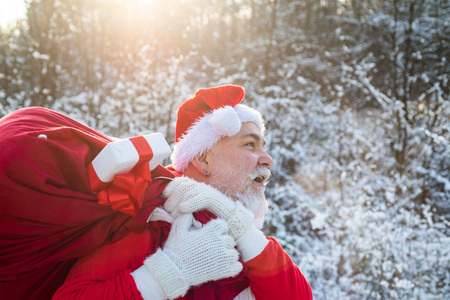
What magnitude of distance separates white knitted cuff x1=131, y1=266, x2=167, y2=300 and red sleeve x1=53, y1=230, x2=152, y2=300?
2 centimetres

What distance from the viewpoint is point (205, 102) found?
6.61 ft

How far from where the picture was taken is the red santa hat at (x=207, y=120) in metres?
1.83

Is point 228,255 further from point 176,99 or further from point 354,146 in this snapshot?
point 354,146

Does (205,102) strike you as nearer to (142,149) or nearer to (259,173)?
(259,173)

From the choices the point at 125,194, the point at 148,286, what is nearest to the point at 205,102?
the point at 125,194

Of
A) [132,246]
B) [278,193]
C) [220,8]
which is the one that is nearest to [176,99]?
[278,193]

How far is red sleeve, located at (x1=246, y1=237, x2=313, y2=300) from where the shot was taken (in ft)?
4.69

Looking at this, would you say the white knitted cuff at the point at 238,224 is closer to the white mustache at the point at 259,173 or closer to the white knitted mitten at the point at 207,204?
the white knitted mitten at the point at 207,204

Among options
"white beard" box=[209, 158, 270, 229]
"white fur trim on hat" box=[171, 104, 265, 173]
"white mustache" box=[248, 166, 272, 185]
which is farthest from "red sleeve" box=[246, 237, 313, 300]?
"white fur trim on hat" box=[171, 104, 265, 173]

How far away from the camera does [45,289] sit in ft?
4.30

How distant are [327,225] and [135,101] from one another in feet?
12.4

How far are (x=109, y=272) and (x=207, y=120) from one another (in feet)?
3.13

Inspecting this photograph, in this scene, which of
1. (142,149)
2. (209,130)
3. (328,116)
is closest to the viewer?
(142,149)

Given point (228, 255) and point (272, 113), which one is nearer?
point (228, 255)
